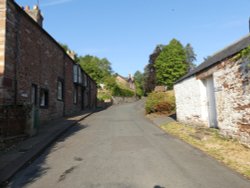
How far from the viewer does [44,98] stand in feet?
55.3

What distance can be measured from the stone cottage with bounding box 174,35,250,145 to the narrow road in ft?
7.32

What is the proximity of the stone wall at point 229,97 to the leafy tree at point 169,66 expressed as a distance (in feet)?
141

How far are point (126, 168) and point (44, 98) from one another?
11.2 m

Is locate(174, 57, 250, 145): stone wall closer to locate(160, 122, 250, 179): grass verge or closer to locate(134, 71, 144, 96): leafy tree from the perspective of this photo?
locate(160, 122, 250, 179): grass verge

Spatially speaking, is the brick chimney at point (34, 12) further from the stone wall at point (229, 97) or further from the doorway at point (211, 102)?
the doorway at point (211, 102)

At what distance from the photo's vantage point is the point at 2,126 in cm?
1018

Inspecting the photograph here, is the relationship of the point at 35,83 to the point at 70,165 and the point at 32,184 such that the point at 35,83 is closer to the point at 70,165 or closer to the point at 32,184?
the point at 70,165

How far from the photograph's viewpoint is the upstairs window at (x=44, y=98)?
16183mm

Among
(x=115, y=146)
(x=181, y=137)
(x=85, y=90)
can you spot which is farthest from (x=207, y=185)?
(x=85, y=90)

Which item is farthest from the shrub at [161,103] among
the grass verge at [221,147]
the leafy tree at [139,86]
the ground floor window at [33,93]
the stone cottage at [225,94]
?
the leafy tree at [139,86]

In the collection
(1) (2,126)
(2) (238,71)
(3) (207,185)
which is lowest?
(3) (207,185)

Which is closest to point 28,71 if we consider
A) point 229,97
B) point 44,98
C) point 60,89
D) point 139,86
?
point 44,98

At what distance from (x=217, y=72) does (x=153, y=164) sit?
21.3 feet

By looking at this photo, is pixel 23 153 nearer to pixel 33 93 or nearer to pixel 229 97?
pixel 33 93
